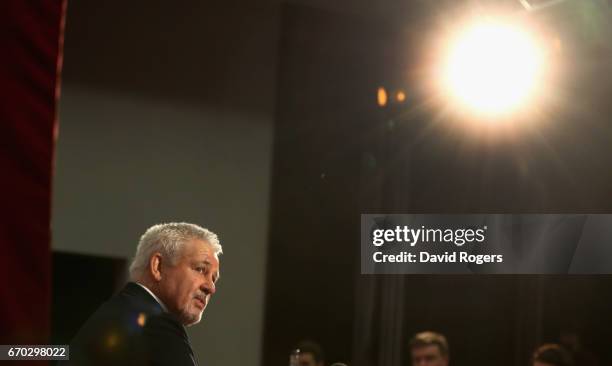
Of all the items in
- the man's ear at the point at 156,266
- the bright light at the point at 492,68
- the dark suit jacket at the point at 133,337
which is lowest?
the dark suit jacket at the point at 133,337

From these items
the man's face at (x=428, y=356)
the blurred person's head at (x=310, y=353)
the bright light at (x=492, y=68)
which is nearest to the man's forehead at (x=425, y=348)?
the man's face at (x=428, y=356)

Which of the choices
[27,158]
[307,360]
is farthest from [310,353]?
[27,158]

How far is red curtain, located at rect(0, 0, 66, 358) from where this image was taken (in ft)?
3.72

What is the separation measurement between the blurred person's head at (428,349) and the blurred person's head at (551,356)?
22 centimetres

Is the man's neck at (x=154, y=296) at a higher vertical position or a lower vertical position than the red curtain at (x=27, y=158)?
lower

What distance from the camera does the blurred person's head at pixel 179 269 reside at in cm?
162

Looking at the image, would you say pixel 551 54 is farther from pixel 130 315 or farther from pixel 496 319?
pixel 130 315

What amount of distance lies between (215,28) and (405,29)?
1.74 feet

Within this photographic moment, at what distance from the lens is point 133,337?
1456 mm

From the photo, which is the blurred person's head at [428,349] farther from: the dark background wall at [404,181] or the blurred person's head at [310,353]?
the blurred person's head at [310,353]

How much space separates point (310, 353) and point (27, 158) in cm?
117

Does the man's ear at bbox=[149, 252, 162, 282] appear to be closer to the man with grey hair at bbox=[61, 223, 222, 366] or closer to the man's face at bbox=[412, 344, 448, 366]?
the man with grey hair at bbox=[61, 223, 222, 366]

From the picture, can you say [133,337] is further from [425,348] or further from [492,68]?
[492,68]

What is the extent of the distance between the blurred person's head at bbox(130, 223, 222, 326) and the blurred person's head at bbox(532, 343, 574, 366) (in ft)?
2.75
